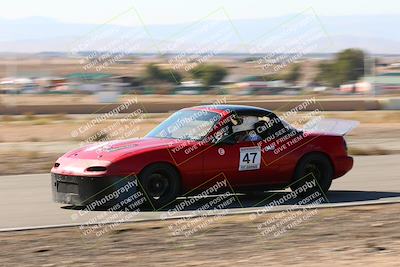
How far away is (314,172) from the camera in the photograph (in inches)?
526

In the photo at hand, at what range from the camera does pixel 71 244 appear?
368 inches

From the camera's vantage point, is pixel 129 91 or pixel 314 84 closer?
pixel 129 91

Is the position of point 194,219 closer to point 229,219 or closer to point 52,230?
point 229,219

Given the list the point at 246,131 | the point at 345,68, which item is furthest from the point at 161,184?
the point at 345,68

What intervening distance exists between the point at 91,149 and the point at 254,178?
2398 mm

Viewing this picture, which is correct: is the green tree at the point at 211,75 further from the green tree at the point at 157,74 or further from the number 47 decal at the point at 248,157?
the number 47 decal at the point at 248,157

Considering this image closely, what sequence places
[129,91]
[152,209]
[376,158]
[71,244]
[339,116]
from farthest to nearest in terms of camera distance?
1. [129,91]
2. [339,116]
3. [376,158]
4. [152,209]
5. [71,244]

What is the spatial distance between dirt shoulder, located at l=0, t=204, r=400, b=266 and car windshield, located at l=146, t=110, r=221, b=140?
1645 millimetres

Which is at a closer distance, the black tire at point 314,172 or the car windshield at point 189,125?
the car windshield at point 189,125

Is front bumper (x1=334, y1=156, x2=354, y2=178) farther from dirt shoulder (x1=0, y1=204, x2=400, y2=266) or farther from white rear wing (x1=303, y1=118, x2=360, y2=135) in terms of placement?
dirt shoulder (x1=0, y1=204, x2=400, y2=266)

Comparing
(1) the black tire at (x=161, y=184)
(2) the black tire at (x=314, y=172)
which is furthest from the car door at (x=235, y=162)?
(2) the black tire at (x=314, y=172)

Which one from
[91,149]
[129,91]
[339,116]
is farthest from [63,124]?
[129,91]

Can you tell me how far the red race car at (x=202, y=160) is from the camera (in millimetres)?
11555

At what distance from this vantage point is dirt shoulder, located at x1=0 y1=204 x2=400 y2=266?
8.41m
